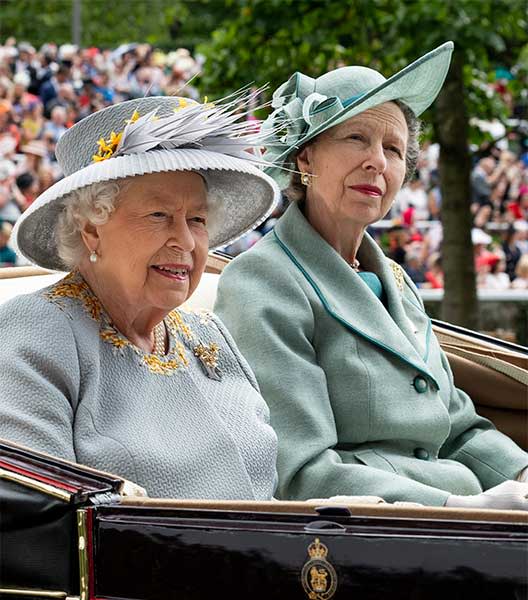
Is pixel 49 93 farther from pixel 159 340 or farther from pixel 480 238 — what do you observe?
pixel 159 340

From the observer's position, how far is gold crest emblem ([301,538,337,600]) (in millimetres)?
1682

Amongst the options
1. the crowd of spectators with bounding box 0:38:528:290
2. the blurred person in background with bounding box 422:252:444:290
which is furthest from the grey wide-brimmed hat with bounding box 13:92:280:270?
the blurred person in background with bounding box 422:252:444:290

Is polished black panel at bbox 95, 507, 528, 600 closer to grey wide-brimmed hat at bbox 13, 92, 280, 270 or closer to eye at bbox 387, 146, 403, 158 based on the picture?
grey wide-brimmed hat at bbox 13, 92, 280, 270

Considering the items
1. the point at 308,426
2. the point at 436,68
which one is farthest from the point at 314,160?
the point at 308,426

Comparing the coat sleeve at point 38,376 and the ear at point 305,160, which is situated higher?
the ear at point 305,160

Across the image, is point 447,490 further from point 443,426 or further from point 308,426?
point 308,426

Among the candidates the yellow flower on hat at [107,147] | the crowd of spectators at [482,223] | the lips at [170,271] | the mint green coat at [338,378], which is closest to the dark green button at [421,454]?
the mint green coat at [338,378]

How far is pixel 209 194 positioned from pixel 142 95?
8.81m

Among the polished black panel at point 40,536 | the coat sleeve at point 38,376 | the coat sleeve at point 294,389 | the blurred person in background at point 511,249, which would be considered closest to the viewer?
the polished black panel at point 40,536

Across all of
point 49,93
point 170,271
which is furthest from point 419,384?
point 49,93

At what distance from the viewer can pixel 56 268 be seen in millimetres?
2518

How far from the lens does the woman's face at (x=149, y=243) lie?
2363mm

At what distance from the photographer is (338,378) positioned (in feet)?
9.37

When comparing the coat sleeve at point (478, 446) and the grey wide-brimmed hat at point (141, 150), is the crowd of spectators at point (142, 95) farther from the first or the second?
the grey wide-brimmed hat at point (141, 150)
